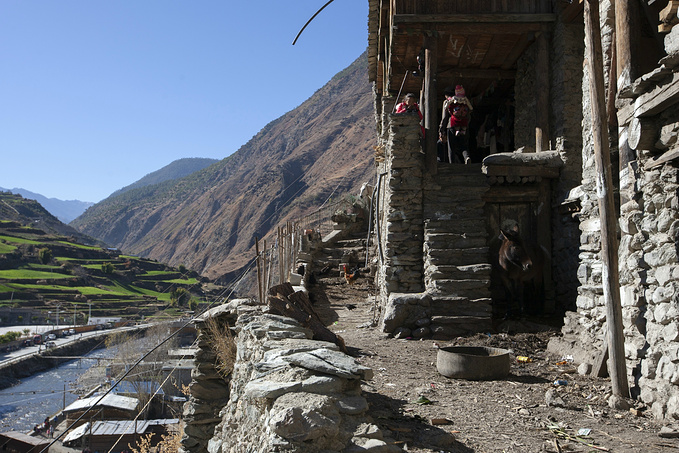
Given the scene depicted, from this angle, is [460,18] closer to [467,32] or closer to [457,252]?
[467,32]

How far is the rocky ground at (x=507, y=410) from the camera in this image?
12.8 feet

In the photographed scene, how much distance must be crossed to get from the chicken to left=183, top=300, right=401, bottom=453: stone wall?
9.91m

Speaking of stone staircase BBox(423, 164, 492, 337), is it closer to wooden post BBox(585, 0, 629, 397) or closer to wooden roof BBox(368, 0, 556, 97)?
wooden roof BBox(368, 0, 556, 97)

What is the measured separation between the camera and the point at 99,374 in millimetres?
39375

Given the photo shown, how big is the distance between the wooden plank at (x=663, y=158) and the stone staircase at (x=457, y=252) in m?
4.39

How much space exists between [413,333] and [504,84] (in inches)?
336

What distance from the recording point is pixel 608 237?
5.30 m

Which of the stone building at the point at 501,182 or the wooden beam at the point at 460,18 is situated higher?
the wooden beam at the point at 460,18

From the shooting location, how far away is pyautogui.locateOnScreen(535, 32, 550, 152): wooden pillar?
1025 cm

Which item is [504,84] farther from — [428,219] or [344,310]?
[344,310]

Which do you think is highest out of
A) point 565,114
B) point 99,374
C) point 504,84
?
point 504,84

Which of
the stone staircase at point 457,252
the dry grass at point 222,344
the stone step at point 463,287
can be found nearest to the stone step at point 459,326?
the stone staircase at point 457,252

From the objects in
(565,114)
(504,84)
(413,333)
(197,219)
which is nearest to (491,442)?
(413,333)

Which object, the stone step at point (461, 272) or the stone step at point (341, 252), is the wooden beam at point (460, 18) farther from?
the stone step at point (341, 252)
